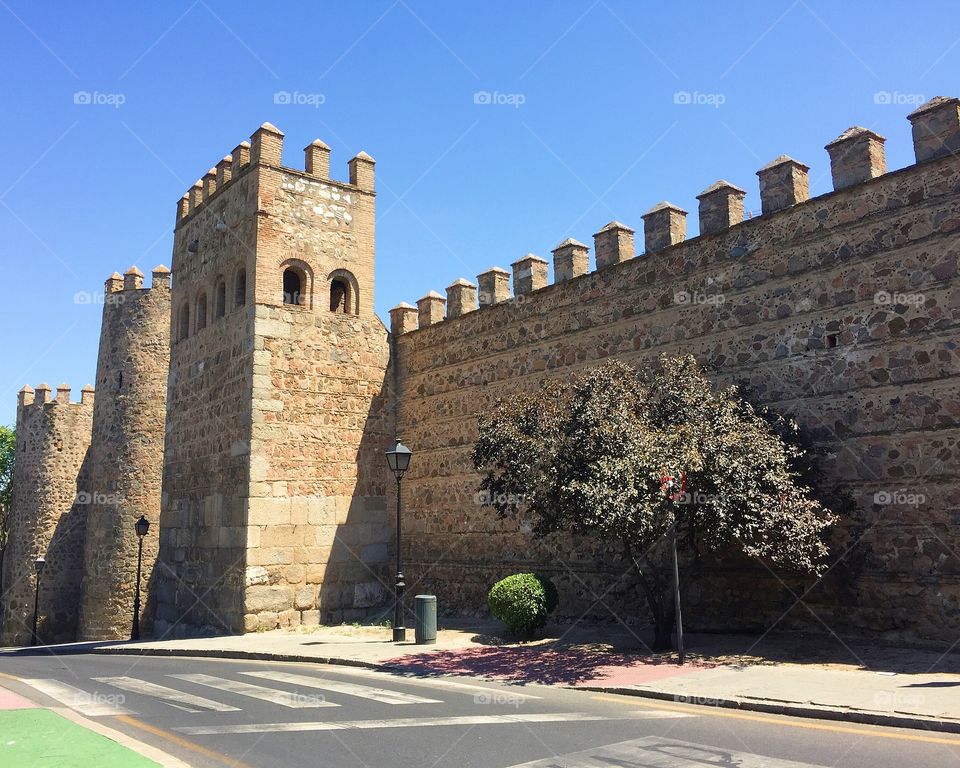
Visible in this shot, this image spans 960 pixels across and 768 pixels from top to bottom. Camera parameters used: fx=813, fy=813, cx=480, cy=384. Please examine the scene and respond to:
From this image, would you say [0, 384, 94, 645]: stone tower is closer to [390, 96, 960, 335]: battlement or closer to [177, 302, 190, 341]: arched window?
[177, 302, 190, 341]: arched window

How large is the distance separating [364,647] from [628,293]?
7.37 metres

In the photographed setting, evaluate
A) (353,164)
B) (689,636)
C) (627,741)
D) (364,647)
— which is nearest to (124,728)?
(627,741)

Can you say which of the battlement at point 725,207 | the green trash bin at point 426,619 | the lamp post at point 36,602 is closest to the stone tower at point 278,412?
the battlement at point 725,207

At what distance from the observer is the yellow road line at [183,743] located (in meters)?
6.07

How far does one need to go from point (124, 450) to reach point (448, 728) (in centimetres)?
2481

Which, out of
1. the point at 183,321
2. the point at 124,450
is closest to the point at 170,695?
the point at 183,321

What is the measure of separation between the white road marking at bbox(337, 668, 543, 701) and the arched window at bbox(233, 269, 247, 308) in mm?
9267

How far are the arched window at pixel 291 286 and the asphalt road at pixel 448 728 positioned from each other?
31.3 feet

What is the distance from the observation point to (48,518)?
31.5 m

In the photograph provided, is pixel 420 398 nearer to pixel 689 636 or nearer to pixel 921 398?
pixel 689 636

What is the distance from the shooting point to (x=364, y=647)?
13195 mm

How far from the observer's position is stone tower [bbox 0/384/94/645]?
102ft

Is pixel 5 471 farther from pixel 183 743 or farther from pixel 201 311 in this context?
pixel 183 743

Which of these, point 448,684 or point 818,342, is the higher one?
point 818,342
